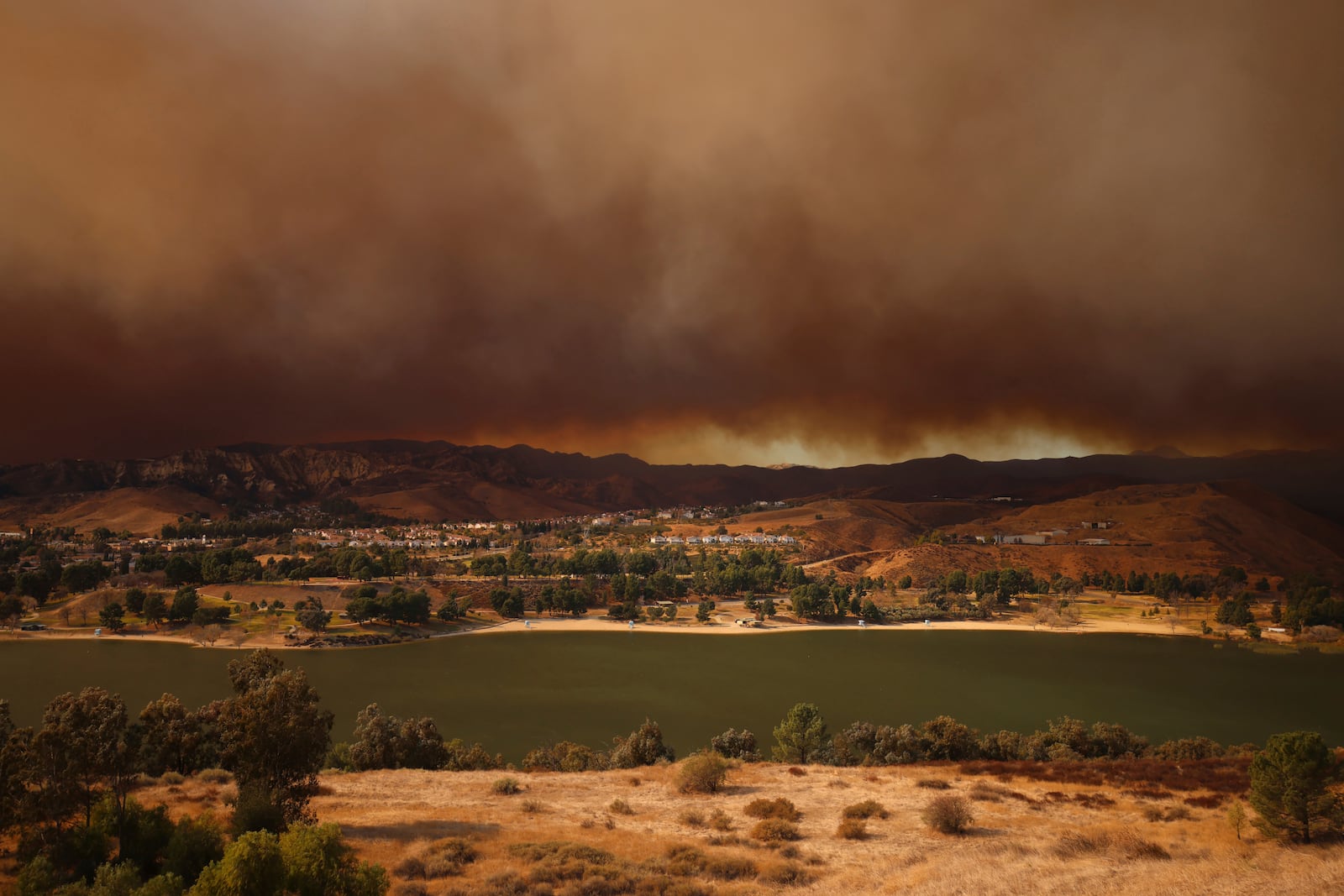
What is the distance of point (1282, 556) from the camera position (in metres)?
174

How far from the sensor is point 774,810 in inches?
1251

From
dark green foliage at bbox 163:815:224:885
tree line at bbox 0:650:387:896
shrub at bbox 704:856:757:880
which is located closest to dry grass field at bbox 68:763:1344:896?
shrub at bbox 704:856:757:880

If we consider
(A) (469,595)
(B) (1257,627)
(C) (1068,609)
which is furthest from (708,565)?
(B) (1257,627)

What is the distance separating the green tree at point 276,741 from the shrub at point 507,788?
37.8 ft

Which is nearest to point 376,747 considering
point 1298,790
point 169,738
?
point 169,738

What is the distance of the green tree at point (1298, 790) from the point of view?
80.8ft

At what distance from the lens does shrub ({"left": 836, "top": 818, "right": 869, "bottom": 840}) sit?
2817 cm

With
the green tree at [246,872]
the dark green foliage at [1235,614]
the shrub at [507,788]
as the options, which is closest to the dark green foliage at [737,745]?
the shrub at [507,788]

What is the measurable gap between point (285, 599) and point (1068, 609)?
449ft

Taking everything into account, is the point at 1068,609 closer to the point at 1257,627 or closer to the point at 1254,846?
the point at 1257,627

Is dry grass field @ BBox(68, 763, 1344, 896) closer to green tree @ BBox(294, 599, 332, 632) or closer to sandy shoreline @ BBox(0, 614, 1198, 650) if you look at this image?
green tree @ BBox(294, 599, 332, 632)

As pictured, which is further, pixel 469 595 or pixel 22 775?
pixel 469 595

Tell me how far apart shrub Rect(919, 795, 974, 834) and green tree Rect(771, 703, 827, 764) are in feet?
73.8

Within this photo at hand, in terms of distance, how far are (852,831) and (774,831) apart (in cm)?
304
